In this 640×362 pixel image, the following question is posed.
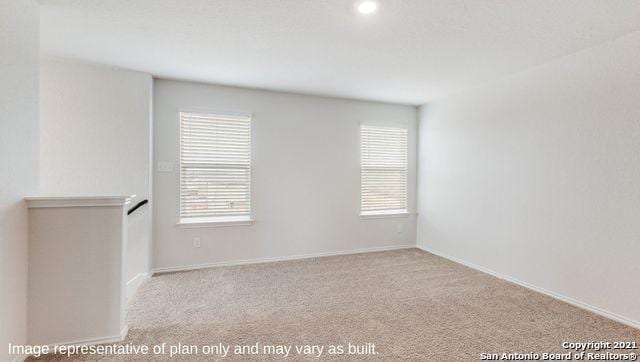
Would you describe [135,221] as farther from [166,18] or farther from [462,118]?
[462,118]

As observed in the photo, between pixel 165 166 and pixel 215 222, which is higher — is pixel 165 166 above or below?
above

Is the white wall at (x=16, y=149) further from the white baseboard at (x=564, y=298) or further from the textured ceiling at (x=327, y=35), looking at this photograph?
A: the white baseboard at (x=564, y=298)

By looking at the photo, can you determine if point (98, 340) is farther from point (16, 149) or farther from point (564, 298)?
point (564, 298)

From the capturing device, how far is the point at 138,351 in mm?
2055

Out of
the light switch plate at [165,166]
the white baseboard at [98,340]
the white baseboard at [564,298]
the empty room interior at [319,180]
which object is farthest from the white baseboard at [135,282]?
the white baseboard at [564,298]

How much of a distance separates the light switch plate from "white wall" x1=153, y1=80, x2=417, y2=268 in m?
0.05

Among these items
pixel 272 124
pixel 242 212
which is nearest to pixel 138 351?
pixel 242 212

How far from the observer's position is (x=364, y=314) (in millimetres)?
2611

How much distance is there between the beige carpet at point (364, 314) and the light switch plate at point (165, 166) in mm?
1315

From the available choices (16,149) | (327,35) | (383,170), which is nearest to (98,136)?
(16,149)

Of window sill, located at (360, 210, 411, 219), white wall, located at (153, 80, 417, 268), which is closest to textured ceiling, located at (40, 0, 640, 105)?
white wall, located at (153, 80, 417, 268)

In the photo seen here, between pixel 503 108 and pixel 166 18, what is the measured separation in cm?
367

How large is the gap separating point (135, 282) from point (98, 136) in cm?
168

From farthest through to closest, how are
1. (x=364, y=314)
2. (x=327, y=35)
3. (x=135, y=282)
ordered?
(x=135, y=282) → (x=364, y=314) → (x=327, y=35)
